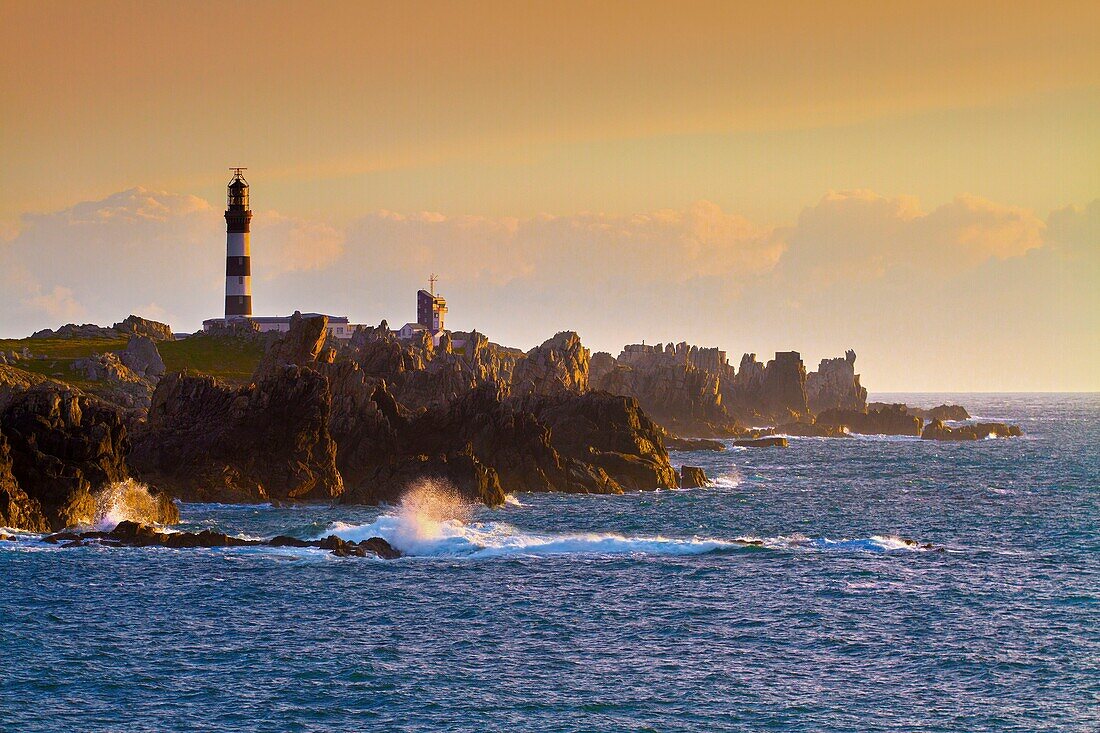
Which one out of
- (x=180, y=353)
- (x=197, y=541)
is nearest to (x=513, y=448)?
(x=197, y=541)

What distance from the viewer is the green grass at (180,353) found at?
168250mm

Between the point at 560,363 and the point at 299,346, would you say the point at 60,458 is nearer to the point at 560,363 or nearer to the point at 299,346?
the point at 299,346

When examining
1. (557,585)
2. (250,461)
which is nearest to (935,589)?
(557,585)

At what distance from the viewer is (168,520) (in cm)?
8762

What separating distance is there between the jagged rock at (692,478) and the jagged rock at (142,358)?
7473 centimetres

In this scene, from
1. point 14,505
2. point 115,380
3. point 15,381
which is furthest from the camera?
point 115,380

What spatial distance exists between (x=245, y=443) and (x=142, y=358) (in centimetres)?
6911

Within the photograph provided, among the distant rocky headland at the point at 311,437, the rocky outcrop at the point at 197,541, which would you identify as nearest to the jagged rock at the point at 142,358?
the distant rocky headland at the point at 311,437

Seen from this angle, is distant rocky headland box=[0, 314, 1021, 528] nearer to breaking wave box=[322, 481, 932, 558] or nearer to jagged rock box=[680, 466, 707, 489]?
jagged rock box=[680, 466, 707, 489]

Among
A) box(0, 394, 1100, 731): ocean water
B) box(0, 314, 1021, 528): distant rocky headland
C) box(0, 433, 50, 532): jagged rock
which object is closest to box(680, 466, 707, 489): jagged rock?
box(0, 314, 1021, 528): distant rocky headland

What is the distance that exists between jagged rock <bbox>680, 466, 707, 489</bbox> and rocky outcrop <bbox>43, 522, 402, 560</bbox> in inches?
1942

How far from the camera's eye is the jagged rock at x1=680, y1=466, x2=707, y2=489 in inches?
4867

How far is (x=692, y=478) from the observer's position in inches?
4887

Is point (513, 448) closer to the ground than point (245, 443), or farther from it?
closer to the ground
